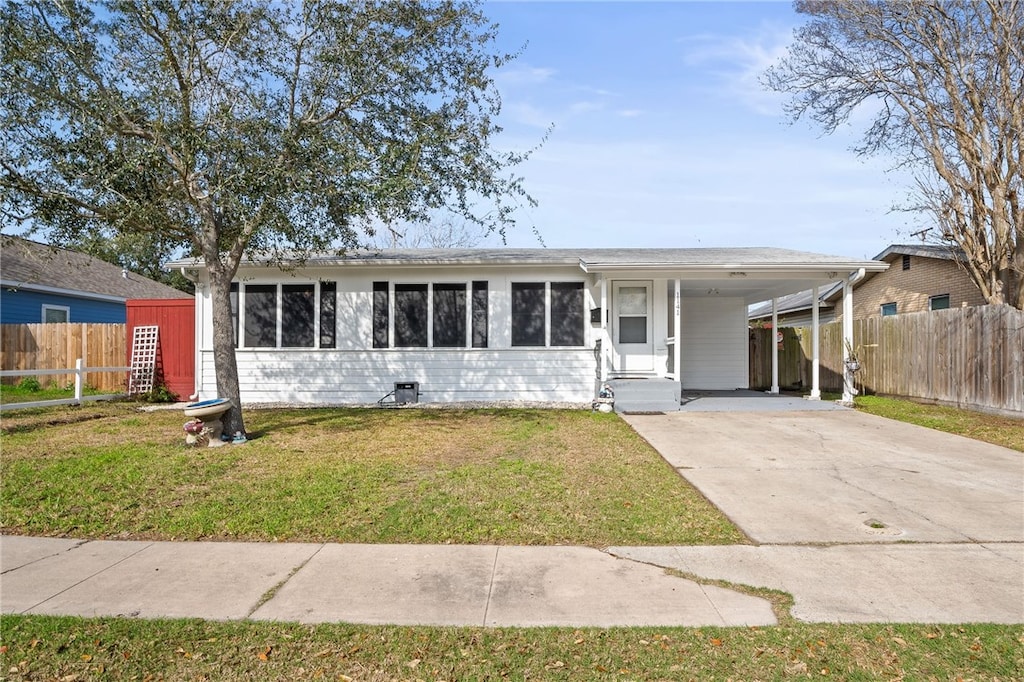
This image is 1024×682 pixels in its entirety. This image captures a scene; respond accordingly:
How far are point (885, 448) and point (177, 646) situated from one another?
27.2ft

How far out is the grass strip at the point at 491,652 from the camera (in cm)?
274

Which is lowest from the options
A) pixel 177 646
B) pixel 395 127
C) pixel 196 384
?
pixel 177 646

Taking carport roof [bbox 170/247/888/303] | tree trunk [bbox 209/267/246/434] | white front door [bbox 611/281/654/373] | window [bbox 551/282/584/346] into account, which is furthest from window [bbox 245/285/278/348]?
white front door [bbox 611/281/654/373]

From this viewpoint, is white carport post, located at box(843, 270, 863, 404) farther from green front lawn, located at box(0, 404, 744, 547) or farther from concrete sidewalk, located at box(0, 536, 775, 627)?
concrete sidewalk, located at box(0, 536, 775, 627)

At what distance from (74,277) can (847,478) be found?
24.4 meters

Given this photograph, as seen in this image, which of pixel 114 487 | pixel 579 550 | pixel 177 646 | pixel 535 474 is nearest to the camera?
pixel 177 646

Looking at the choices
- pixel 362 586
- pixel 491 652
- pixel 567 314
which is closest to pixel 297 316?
pixel 567 314

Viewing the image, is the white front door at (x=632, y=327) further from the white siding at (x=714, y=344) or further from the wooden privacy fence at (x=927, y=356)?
the wooden privacy fence at (x=927, y=356)

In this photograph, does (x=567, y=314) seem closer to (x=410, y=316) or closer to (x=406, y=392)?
(x=410, y=316)

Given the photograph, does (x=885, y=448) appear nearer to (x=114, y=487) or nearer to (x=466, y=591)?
(x=466, y=591)

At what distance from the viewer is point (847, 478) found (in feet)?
20.9

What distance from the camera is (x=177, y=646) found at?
297 cm

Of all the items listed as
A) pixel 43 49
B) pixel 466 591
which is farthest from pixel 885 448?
pixel 43 49

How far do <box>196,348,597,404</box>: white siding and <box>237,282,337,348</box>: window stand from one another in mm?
266
